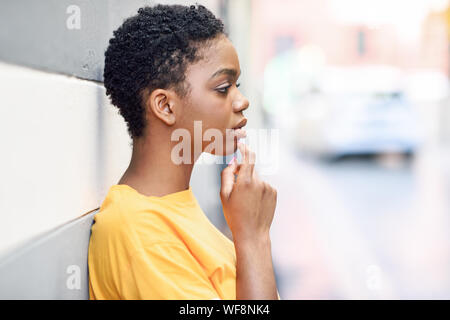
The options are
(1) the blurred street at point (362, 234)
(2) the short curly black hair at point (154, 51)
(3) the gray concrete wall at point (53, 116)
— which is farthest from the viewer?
(1) the blurred street at point (362, 234)

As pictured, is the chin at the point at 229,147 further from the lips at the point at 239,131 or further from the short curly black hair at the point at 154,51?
the short curly black hair at the point at 154,51

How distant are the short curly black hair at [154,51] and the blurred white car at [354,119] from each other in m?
9.19

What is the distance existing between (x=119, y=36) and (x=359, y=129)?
957 cm

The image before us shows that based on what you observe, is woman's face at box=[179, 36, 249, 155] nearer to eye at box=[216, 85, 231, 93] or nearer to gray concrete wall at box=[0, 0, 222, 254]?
eye at box=[216, 85, 231, 93]

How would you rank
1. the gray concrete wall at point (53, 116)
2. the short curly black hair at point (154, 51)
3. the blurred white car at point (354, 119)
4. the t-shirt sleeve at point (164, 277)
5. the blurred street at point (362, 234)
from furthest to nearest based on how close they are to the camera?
the blurred white car at point (354, 119) < the blurred street at point (362, 234) < the short curly black hair at point (154, 51) < the t-shirt sleeve at point (164, 277) < the gray concrete wall at point (53, 116)

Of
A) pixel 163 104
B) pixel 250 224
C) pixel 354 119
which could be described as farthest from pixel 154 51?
pixel 354 119

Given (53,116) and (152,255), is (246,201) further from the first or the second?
(53,116)

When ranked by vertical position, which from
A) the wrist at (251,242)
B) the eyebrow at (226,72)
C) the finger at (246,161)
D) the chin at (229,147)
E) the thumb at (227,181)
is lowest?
the wrist at (251,242)

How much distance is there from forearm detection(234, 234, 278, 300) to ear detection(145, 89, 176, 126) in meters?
0.34

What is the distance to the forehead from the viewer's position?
3.75 feet

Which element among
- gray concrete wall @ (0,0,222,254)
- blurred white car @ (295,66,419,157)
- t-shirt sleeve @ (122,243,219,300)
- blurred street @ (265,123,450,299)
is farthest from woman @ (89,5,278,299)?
blurred white car @ (295,66,419,157)

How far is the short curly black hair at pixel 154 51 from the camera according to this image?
3.74ft

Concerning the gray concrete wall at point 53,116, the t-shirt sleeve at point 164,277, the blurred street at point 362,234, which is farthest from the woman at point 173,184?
the blurred street at point 362,234

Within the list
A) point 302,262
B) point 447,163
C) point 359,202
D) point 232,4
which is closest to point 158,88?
point 232,4
